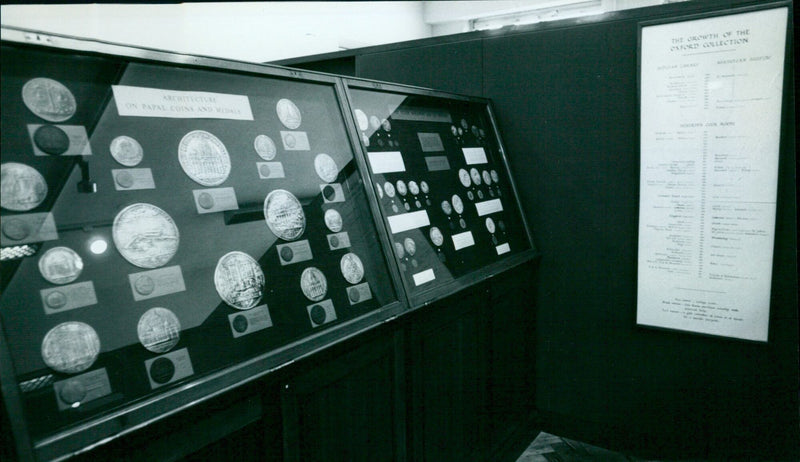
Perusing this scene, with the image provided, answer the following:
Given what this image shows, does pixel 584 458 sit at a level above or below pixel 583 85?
below

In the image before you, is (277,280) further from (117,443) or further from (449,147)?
(449,147)

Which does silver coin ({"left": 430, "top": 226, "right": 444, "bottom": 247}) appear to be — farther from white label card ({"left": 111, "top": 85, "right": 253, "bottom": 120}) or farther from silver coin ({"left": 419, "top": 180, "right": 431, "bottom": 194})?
white label card ({"left": 111, "top": 85, "right": 253, "bottom": 120})

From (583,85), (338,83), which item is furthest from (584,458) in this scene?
(338,83)

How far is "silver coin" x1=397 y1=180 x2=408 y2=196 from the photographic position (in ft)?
6.21

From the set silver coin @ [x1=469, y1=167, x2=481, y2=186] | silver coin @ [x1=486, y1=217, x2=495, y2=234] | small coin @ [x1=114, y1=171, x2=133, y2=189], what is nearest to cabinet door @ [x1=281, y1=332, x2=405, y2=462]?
small coin @ [x1=114, y1=171, x2=133, y2=189]

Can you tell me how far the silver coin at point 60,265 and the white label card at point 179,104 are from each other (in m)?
0.32

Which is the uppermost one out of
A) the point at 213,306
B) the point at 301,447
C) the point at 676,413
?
the point at 213,306

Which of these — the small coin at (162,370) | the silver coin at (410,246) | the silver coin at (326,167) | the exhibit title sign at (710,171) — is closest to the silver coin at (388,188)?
the silver coin at (410,246)

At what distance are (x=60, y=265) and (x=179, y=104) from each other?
0.46 m

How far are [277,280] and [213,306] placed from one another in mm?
188

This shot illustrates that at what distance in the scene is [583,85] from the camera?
2.46 m

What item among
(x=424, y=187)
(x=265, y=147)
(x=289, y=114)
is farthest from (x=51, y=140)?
(x=424, y=187)

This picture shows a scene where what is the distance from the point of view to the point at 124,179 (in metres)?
1.09

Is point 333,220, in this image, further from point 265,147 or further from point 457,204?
point 457,204
